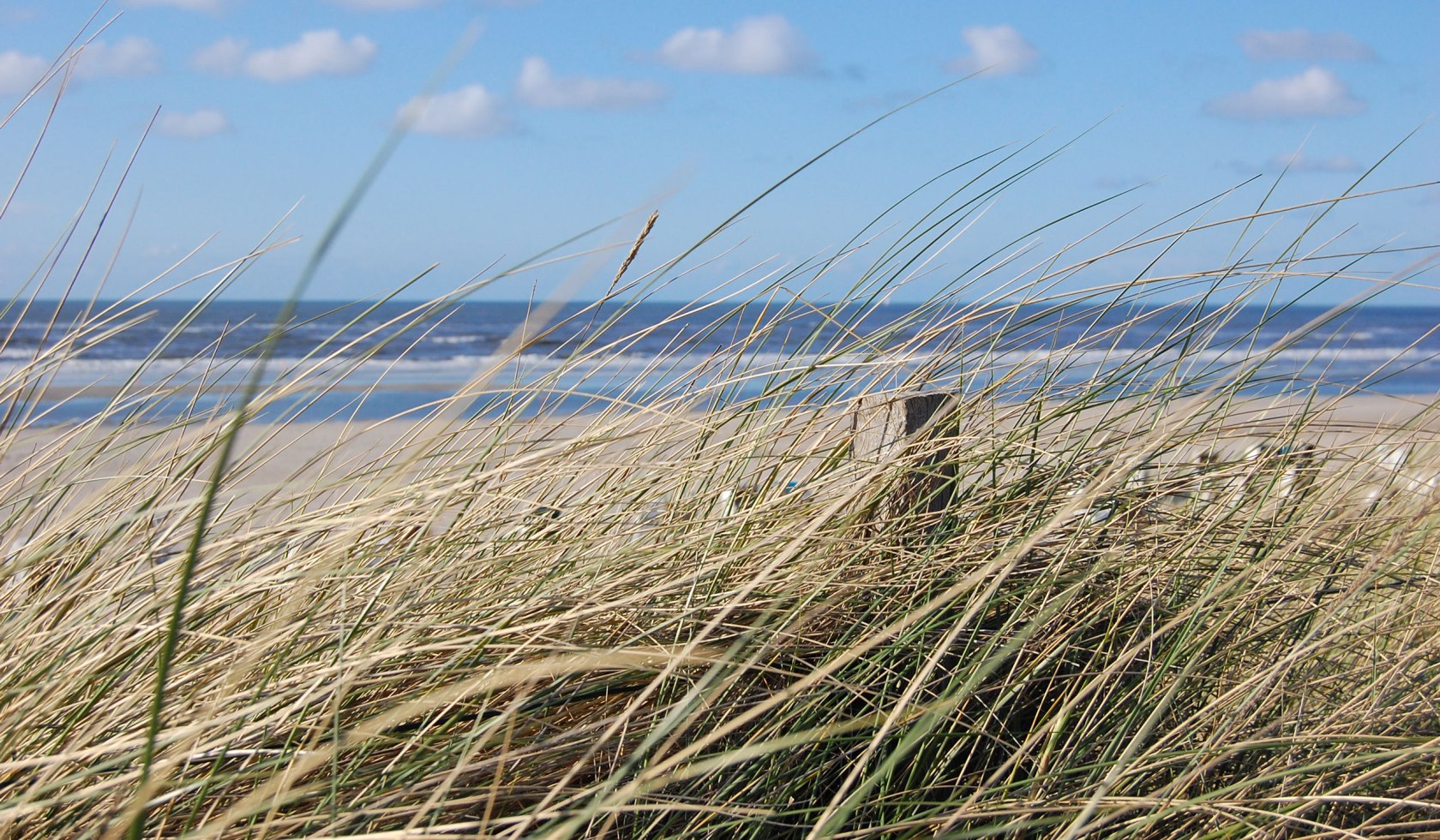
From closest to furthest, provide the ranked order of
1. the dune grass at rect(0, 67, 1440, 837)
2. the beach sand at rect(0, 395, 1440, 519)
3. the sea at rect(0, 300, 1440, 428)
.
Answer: the dune grass at rect(0, 67, 1440, 837) < the beach sand at rect(0, 395, 1440, 519) < the sea at rect(0, 300, 1440, 428)

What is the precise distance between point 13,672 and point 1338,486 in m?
2.03

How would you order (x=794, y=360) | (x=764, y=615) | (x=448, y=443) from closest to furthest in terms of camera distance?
(x=764, y=615) < (x=448, y=443) < (x=794, y=360)

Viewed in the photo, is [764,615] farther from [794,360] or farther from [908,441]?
[794,360]

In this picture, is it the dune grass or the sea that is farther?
the sea

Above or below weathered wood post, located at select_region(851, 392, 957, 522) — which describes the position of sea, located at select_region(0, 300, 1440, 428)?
above

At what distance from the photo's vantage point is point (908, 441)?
155 cm

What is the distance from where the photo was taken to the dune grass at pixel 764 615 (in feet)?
3.74

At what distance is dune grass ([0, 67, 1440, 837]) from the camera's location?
3.74ft

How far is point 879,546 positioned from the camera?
1.48 meters

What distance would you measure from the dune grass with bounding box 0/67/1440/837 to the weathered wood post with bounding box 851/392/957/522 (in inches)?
0.5

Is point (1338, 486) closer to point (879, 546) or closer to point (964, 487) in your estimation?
point (964, 487)

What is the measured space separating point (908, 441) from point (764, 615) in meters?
0.47

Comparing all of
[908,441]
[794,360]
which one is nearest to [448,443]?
[794,360]

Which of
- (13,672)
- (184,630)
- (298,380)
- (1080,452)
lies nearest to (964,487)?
(1080,452)
